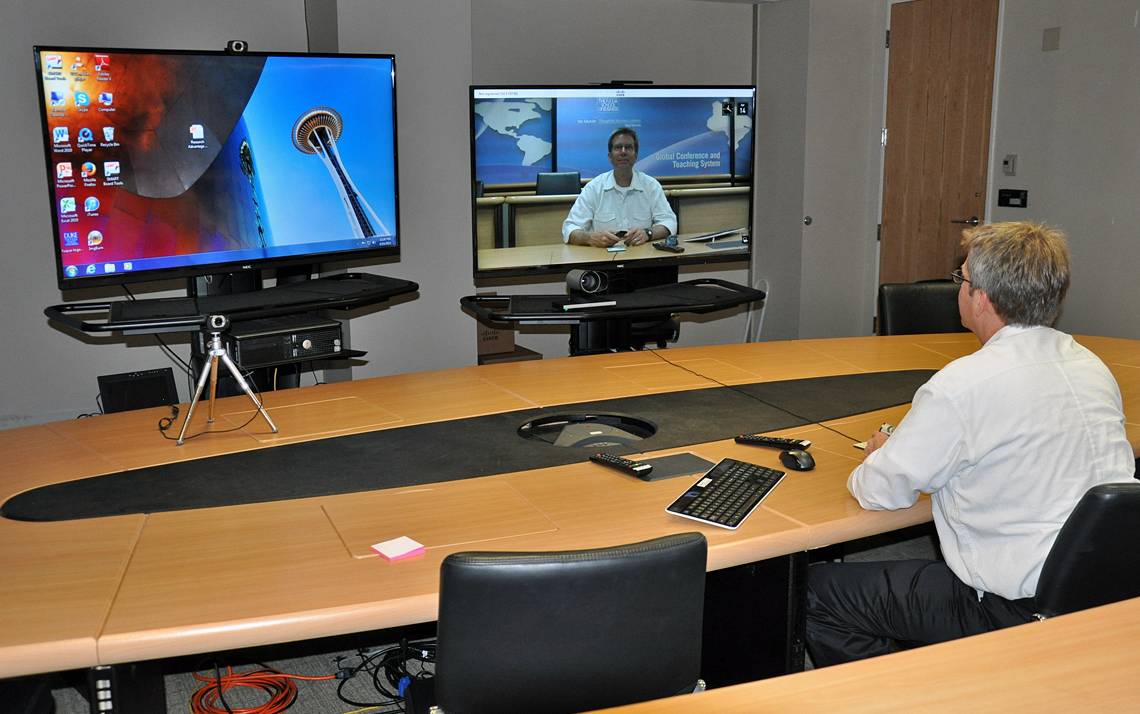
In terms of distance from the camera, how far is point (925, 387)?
2.28 meters

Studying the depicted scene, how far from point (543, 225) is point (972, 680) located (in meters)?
3.20

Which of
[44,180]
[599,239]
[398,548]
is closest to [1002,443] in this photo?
[398,548]

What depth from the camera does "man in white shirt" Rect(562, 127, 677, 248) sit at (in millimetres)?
4555

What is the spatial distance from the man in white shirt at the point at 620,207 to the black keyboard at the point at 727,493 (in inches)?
83.1

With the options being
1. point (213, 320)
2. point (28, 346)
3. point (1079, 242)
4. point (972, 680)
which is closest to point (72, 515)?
point (213, 320)

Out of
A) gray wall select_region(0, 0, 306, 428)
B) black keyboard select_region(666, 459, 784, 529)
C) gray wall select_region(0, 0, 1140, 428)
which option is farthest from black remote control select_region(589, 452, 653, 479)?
gray wall select_region(0, 0, 306, 428)

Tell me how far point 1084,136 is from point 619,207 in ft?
8.98

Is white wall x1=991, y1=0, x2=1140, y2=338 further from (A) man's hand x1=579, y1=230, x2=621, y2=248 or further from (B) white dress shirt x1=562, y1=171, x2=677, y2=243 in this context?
(A) man's hand x1=579, y1=230, x2=621, y2=248

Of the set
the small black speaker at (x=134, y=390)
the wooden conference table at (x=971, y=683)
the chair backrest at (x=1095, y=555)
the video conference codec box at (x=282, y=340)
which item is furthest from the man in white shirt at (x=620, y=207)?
the wooden conference table at (x=971, y=683)

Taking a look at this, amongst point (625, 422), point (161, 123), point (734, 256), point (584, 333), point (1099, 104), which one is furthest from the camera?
point (1099, 104)

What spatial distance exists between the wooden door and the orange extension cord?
16.0 feet

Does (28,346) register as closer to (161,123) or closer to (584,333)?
(161,123)

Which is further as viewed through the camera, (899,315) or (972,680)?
(899,315)

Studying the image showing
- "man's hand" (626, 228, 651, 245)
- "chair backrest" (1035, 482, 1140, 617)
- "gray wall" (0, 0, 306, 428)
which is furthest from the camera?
"gray wall" (0, 0, 306, 428)
